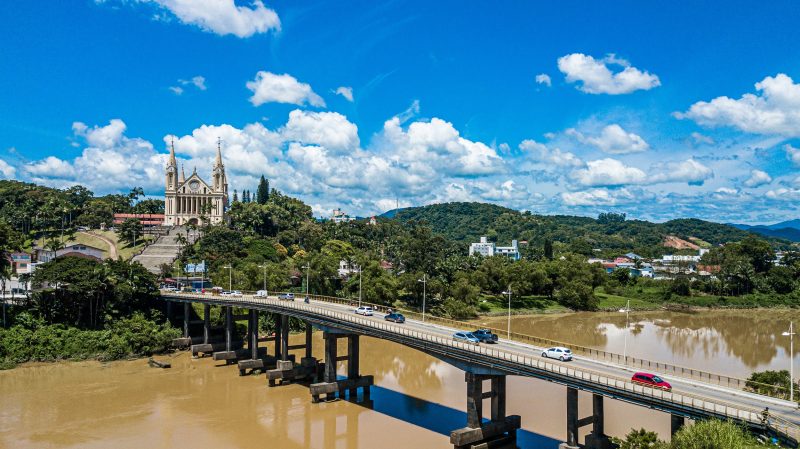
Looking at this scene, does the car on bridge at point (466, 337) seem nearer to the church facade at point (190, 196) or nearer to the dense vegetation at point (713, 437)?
the dense vegetation at point (713, 437)

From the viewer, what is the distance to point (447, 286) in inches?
4026

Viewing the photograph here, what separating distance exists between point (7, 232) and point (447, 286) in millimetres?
64667

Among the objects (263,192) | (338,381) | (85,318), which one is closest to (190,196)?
(263,192)

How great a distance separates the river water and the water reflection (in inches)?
81.7

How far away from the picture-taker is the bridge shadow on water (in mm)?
38500

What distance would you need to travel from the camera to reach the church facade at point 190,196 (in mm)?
155250

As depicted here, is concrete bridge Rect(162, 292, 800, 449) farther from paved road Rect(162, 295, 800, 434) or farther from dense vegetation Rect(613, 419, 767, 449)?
dense vegetation Rect(613, 419, 767, 449)

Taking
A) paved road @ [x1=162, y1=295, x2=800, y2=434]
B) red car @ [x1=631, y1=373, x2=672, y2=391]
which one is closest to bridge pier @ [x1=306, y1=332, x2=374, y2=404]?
paved road @ [x1=162, y1=295, x2=800, y2=434]

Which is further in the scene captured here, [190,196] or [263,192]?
[263,192]

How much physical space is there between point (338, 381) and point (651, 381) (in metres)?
26.3

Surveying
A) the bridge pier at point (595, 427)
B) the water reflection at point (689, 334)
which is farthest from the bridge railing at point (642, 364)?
the water reflection at point (689, 334)

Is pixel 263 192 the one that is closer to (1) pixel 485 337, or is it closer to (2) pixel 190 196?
(2) pixel 190 196

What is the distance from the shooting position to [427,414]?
4434cm

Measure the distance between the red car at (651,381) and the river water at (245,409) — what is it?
908 centimetres
